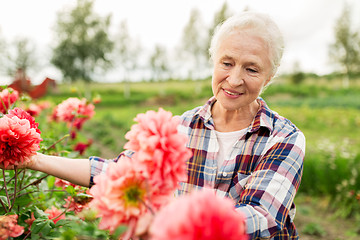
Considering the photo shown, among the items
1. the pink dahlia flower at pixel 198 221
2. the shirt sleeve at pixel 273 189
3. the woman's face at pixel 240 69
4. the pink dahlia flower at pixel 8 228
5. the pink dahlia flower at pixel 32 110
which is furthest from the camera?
the pink dahlia flower at pixel 32 110

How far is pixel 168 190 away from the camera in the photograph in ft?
2.12

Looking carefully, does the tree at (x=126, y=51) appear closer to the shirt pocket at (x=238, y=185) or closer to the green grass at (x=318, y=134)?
the green grass at (x=318, y=134)

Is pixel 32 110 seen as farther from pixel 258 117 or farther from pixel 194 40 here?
pixel 194 40

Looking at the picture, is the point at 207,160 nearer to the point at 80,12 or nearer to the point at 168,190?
the point at 168,190

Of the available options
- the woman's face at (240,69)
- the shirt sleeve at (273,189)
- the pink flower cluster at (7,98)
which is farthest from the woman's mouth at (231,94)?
the pink flower cluster at (7,98)

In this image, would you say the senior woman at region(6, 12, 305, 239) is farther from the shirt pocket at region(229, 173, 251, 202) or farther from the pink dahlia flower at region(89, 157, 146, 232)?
the pink dahlia flower at region(89, 157, 146, 232)

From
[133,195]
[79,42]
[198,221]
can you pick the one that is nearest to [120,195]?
[133,195]

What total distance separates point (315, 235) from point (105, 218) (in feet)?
13.4

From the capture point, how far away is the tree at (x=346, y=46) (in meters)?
32.0

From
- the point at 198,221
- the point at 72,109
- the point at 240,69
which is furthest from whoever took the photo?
the point at 72,109

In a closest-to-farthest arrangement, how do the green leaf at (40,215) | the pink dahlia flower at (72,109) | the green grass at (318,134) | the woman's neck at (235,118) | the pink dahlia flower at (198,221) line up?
the pink dahlia flower at (198,221)
the green leaf at (40,215)
the woman's neck at (235,118)
the pink dahlia flower at (72,109)
the green grass at (318,134)

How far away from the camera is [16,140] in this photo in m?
0.92

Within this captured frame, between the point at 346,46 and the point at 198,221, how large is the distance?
37356mm

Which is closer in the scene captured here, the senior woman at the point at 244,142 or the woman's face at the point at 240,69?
the senior woman at the point at 244,142
